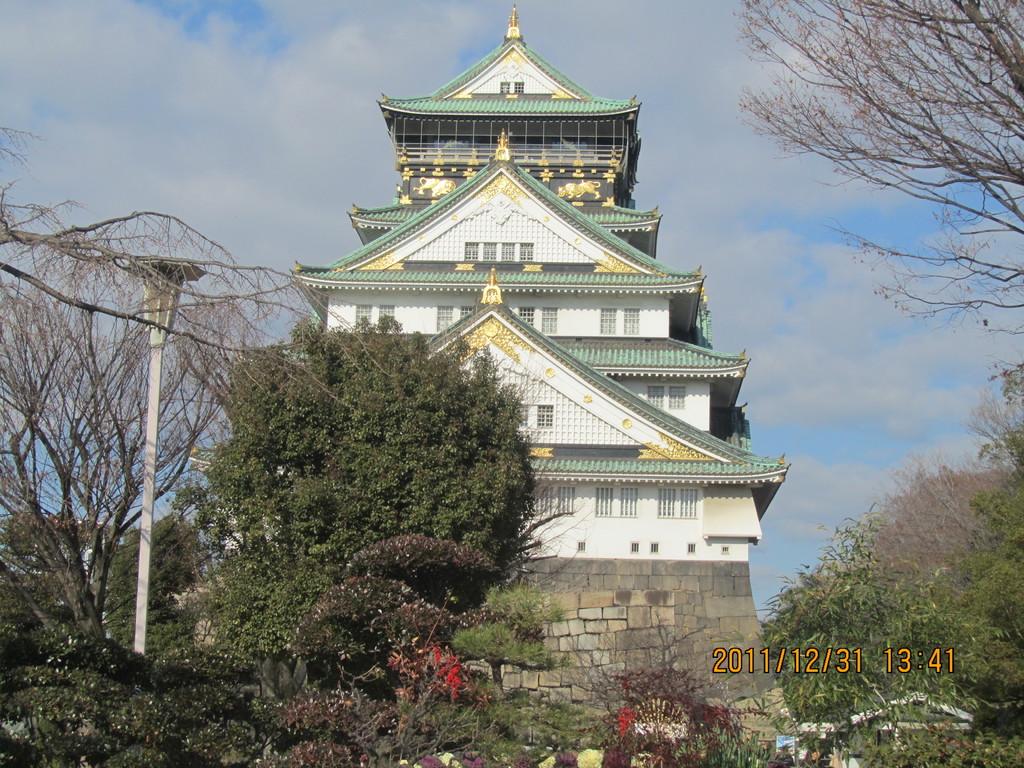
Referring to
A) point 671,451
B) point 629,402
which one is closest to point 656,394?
point 629,402

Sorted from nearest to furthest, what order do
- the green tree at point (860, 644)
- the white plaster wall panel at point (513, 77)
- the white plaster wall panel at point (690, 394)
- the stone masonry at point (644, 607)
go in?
1. the green tree at point (860, 644)
2. the stone masonry at point (644, 607)
3. the white plaster wall panel at point (690, 394)
4. the white plaster wall panel at point (513, 77)

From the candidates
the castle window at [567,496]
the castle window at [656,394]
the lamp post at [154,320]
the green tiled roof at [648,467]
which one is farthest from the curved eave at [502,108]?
the lamp post at [154,320]

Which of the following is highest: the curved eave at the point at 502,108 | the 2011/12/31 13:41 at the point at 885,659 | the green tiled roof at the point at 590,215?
the curved eave at the point at 502,108

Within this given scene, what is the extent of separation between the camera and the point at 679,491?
29.9 meters

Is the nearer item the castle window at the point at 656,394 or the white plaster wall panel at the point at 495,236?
the castle window at the point at 656,394

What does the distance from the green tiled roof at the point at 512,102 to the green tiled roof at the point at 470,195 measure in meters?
6.09

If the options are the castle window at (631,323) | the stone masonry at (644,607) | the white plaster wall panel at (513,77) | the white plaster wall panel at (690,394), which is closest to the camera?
the stone masonry at (644,607)

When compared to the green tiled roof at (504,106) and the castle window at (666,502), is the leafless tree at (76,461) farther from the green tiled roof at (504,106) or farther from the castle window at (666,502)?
the green tiled roof at (504,106)

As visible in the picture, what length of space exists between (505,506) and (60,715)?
837 cm

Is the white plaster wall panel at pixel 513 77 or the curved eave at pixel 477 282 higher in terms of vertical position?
the white plaster wall panel at pixel 513 77

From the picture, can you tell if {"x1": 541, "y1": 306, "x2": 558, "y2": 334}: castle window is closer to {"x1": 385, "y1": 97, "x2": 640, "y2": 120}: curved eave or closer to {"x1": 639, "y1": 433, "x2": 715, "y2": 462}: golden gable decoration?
{"x1": 639, "y1": 433, "x2": 715, "y2": 462}: golden gable decoration

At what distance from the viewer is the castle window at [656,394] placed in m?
34.3

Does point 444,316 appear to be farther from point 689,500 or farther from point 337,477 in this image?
point 337,477

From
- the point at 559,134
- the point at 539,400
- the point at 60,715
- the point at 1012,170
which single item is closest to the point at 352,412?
the point at 60,715
